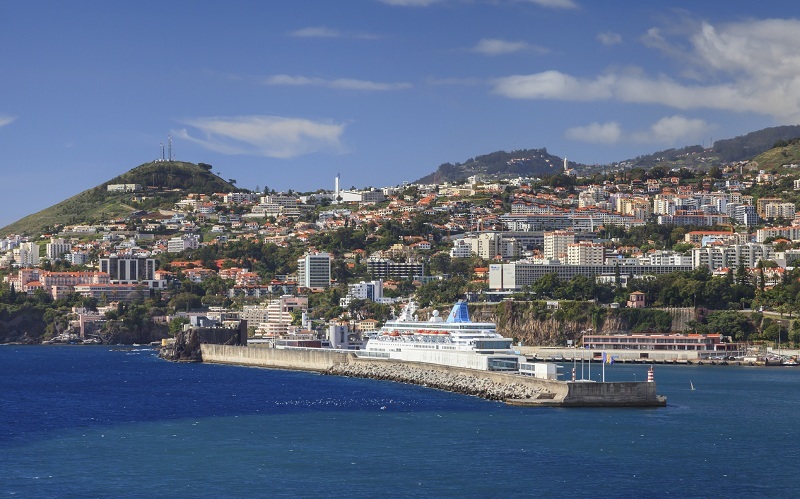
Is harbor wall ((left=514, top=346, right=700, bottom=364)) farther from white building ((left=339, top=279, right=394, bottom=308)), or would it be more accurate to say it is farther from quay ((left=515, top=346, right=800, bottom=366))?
white building ((left=339, top=279, right=394, bottom=308))

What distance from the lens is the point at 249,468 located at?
Result: 109 ft

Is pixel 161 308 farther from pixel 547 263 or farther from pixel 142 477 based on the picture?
pixel 142 477

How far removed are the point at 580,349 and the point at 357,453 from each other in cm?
5141

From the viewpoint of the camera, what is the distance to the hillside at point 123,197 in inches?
6954

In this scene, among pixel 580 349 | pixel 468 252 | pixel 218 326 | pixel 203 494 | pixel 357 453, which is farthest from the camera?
pixel 468 252

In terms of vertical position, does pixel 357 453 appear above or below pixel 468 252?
below

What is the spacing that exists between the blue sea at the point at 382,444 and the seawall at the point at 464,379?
2.82 ft

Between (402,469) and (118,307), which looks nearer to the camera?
(402,469)

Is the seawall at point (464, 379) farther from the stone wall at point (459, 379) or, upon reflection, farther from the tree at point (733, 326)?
the tree at point (733, 326)

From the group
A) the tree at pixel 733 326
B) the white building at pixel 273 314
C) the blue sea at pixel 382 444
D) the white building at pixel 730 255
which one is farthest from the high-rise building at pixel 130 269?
the blue sea at pixel 382 444

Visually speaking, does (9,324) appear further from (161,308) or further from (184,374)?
(184,374)

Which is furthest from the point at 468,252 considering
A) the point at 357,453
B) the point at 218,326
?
the point at 357,453

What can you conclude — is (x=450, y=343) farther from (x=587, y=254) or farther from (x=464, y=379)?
(x=587, y=254)

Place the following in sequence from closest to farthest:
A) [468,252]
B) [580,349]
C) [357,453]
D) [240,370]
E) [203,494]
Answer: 1. [203,494]
2. [357,453]
3. [240,370]
4. [580,349]
5. [468,252]
